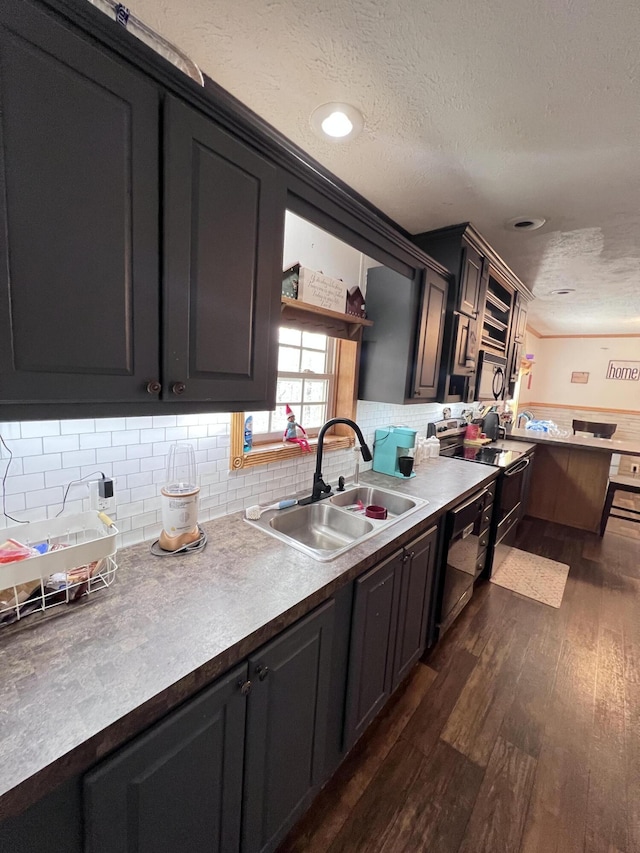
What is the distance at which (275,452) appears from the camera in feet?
5.63

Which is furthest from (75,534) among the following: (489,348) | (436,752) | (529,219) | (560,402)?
(560,402)

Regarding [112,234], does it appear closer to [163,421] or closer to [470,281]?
[163,421]

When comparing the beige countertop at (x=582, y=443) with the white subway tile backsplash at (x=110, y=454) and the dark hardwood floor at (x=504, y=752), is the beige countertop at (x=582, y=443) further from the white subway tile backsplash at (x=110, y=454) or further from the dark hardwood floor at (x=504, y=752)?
the white subway tile backsplash at (x=110, y=454)

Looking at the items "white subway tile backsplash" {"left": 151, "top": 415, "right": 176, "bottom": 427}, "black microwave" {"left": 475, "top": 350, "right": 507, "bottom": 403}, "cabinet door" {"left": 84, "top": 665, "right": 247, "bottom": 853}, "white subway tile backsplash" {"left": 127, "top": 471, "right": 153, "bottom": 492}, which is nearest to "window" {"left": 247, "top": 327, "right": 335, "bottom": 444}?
"white subway tile backsplash" {"left": 151, "top": 415, "right": 176, "bottom": 427}

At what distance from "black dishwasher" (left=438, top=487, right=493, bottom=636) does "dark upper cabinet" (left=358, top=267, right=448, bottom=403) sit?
756 millimetres

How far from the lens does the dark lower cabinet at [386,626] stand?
4.28ft

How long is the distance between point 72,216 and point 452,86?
4.10 ft

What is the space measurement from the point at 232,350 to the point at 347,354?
4.01ft

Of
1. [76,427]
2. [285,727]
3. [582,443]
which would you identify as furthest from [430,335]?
[582,443]

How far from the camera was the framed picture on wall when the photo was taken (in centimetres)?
669

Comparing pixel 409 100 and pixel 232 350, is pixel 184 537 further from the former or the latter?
pixel 409 100

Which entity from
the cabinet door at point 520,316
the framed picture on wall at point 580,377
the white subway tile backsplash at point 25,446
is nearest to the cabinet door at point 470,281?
the cabinet door at point 520,316

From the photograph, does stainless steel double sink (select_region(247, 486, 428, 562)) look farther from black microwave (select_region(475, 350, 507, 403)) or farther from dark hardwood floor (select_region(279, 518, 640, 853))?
black microwave (select_region(475, 350, 507, 403))

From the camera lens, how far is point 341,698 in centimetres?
130
